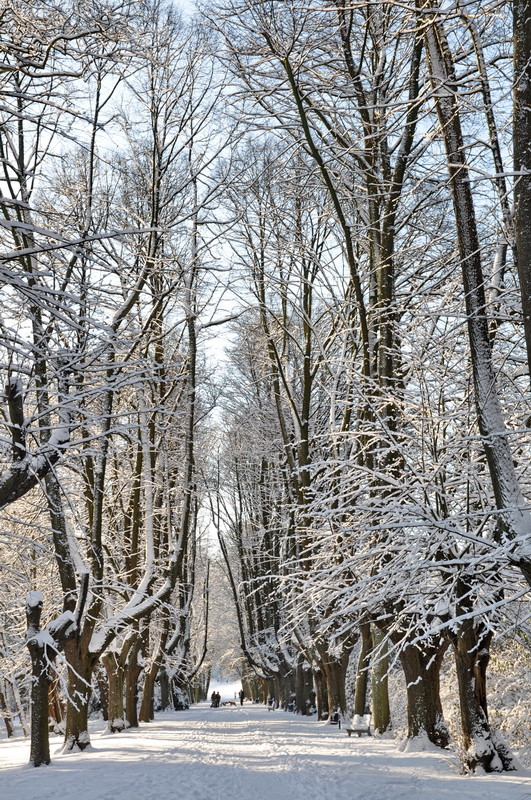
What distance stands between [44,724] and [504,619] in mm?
7542

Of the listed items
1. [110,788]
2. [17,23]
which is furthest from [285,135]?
[110,788]

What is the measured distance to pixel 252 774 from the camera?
1145 centimetres

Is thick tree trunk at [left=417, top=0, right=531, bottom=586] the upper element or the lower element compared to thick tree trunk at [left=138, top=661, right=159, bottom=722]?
upper

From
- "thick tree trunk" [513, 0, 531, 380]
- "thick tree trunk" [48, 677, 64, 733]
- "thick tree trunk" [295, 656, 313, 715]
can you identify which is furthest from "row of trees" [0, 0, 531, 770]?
"thick tree trunk" [295, 656, 313, 715]

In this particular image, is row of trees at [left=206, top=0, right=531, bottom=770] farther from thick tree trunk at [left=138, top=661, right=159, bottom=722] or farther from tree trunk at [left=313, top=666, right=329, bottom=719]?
thick tree trunk at [left=138, top=661, right=159, bottom=722]

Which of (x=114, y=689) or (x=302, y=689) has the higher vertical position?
(x=114, y=689)

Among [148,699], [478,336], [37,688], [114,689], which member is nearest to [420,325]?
[478,336]

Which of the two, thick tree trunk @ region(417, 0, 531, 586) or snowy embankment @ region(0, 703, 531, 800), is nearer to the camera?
thick tree trunk @ region(417, 0, 531, 586)

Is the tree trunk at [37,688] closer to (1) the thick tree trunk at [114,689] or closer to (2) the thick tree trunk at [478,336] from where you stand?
(1) the thick tree trunk at [114,689]

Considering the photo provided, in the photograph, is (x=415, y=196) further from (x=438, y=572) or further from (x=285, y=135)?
(x=438, y=572)

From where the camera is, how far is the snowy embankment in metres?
8.88

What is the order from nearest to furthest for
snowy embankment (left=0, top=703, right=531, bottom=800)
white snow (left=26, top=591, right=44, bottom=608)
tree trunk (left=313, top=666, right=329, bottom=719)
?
snowy embankment (left=0, top=703, right=531, bottom=800)
white snow (left=26, top=591, right=44, bottom=608)
tree trunk (left=313, top=666, right=329, bottom=719)

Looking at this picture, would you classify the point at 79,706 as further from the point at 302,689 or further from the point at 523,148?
the point at 302,689

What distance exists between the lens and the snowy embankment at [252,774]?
888cm
